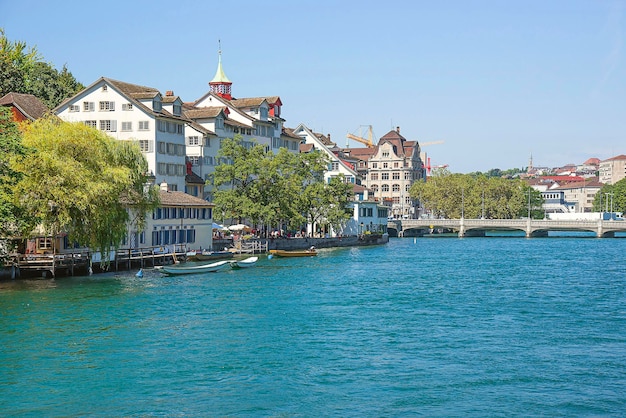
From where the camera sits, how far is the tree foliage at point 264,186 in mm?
88812

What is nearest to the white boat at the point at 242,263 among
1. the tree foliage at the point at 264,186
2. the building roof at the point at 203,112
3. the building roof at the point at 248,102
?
the tree foliage at the point at 264,186

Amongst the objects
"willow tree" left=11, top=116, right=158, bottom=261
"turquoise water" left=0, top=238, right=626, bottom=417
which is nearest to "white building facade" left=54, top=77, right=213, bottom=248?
"willow tree" left=11, top=116, right=158, bottom=261

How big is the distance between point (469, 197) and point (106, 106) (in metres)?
110

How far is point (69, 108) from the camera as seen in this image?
85.5 m

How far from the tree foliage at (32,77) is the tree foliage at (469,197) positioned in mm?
94395

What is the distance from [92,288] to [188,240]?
2588 cm

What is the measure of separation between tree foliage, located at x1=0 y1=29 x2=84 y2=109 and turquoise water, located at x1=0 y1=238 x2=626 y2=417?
1522 inches

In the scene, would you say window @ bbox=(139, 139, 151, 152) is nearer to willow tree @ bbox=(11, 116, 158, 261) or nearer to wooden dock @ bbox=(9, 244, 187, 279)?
wooden dock @ bbox=(9, 244, 187, 279)

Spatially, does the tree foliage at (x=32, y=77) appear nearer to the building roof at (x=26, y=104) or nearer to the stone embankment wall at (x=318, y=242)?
the building roof at (x=26, y=104)

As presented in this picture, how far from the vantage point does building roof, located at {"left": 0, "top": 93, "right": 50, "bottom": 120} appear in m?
76.6

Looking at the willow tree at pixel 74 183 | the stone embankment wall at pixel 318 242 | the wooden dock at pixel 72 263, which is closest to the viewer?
the willow tree at pixel 74 183

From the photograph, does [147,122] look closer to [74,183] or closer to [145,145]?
[145,145]

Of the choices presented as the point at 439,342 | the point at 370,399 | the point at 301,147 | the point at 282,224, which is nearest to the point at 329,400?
the point at 370,399

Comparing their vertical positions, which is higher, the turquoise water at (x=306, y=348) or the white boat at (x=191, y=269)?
the white boat at (x=191, y=269)
